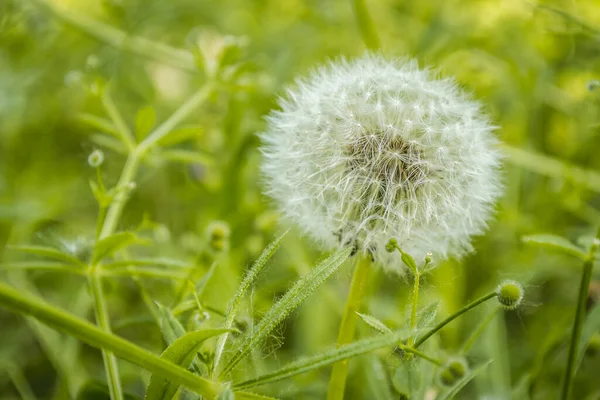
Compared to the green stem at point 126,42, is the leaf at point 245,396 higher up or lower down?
lower down

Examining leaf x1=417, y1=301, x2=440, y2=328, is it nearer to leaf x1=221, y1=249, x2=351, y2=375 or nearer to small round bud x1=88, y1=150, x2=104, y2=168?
leaf x1=221, y1=249, x2=351, y2=375

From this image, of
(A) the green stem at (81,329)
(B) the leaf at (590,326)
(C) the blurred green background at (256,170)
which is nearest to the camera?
(A) the green stem at (81,329)

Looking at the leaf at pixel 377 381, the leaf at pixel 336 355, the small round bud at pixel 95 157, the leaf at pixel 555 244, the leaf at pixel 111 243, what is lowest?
the leaf at pixel 336 355

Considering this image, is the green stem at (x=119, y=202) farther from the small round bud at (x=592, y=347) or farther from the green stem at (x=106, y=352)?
the small round bud at (x=592, y=347)

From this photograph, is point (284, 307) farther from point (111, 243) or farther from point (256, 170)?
point (256, 170)

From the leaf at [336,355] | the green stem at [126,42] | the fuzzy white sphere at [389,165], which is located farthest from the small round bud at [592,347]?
the green stem at [126,42]

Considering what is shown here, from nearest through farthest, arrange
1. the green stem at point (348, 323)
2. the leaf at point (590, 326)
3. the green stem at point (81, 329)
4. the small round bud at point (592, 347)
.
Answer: the green stem at point (81, 329)
the green stem at point (348, 323)
the leaf at point (590, 326)
the small round bud at point (592, 347)
